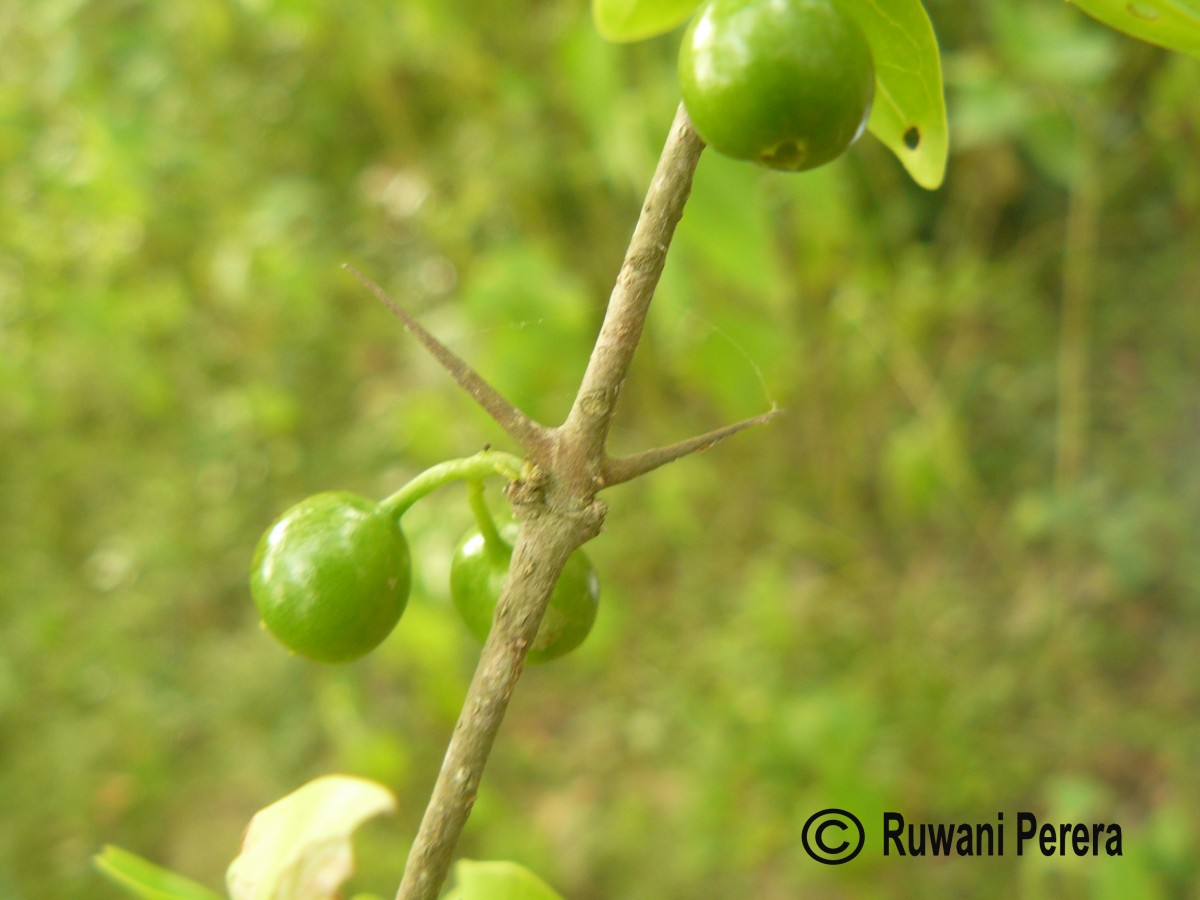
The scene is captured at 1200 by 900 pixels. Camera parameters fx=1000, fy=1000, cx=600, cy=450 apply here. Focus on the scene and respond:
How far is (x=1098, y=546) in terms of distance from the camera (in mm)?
3148

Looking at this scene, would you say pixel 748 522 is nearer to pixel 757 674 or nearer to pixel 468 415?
pixel 757 674

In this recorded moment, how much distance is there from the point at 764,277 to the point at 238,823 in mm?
2630

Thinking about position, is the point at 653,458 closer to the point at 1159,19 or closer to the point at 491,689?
the point at 491,689

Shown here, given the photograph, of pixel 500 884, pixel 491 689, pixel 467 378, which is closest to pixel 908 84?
pixel 467 378

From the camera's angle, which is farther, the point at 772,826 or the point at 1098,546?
the point at 1098,546

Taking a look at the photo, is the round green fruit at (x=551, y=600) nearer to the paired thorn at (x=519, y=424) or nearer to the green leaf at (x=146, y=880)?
the paired thorn at (x=519, y=424)

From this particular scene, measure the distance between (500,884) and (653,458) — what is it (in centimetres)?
35

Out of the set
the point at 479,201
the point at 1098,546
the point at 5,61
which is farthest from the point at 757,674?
the point at 5,61

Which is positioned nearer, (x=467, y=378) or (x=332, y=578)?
A: (x=467, y=378)

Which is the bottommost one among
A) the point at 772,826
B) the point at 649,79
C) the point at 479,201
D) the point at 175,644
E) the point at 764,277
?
the point at 175,644

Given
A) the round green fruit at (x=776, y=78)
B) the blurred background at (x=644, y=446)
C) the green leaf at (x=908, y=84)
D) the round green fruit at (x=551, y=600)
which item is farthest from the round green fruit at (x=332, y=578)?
the blurred background at (x=644, y=446)

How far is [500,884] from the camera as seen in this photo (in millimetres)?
723

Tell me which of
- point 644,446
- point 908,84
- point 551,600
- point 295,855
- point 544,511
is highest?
point 908,84

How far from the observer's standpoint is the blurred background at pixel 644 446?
2602 millimetres
